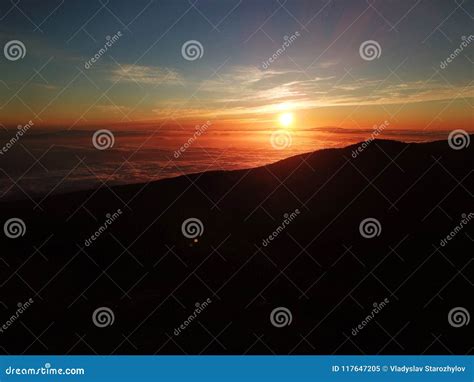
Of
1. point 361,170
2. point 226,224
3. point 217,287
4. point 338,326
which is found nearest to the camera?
point 338,326

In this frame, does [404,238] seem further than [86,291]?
Yes

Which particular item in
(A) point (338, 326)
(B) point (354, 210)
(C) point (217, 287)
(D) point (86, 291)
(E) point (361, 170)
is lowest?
(D) point (86, 291)

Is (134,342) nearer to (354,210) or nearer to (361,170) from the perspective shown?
(354,210)
